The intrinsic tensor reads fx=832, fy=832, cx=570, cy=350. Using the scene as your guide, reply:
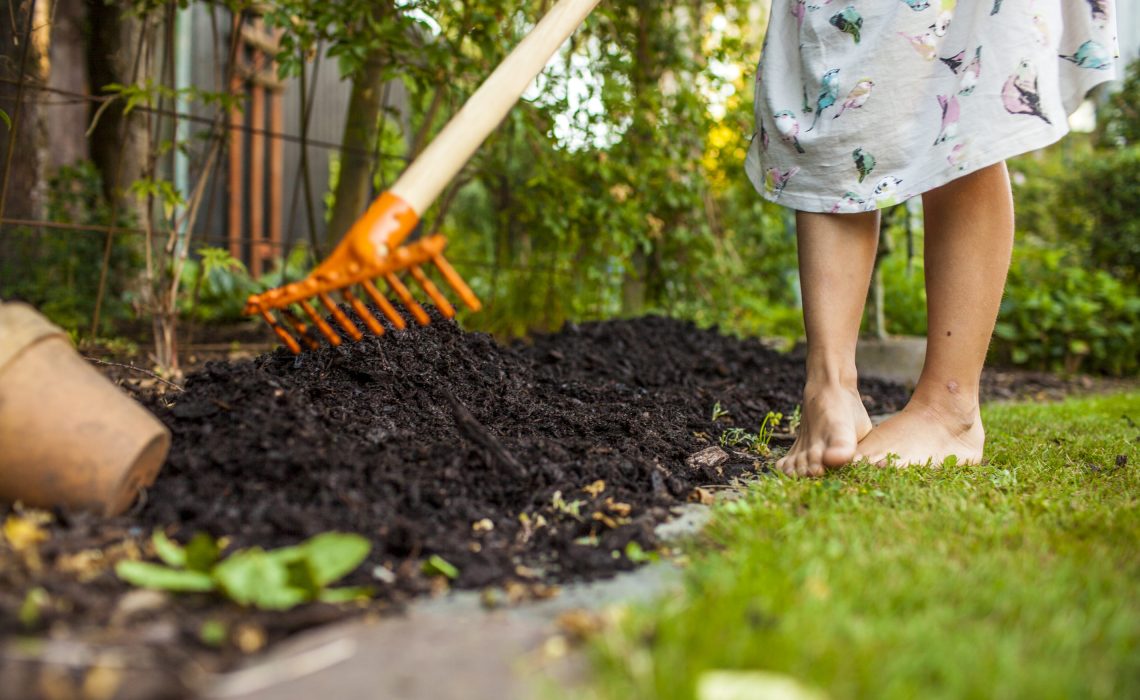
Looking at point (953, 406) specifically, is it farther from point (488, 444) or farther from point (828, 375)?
point (488, 444)

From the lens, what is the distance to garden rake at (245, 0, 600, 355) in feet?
4.39

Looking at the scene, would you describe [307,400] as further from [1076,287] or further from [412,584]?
[1076,287]

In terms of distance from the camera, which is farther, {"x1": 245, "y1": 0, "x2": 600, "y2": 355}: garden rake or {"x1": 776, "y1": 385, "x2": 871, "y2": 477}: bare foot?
{"x1": 776, "y1": 385, "x2": 871, "y2": 477}: bare foot

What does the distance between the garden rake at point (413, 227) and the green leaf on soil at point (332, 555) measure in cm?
38

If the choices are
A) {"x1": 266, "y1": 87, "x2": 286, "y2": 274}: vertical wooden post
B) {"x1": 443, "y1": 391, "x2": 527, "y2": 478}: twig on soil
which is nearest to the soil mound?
{"x1": 443, "y1": 391, "x2": 527, "y2": 478}: twig on soil

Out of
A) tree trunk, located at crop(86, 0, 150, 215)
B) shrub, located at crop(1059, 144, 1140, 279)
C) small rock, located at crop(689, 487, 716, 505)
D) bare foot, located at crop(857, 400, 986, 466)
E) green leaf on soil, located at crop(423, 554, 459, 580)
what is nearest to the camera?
green leaf on soil, located at crop(423, 554, 459, 580)

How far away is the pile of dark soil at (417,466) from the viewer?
1.20 metres

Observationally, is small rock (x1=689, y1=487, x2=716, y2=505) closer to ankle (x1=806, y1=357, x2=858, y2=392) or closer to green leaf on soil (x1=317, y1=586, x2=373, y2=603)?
ankle (x1=806, y1=357, x2=858, y2=392)

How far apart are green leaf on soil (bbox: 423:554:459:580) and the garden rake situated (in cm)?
38

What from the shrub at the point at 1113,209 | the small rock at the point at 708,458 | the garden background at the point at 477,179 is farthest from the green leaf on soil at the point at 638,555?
the shrub at the point at 1113,209

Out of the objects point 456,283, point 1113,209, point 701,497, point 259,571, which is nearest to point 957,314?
point 701,497

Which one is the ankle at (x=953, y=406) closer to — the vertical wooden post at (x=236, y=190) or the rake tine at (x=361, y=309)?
the rake tine at (x=361, y=309)

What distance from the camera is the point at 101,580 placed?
102 centimetres

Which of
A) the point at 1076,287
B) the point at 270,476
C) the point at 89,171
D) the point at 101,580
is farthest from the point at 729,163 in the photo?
the point at 101,580
